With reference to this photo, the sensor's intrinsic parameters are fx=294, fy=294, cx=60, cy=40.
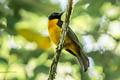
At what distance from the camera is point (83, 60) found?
4.06 metres

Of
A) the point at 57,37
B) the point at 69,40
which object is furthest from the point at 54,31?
the point at 69,40

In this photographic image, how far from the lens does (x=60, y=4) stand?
354 cm

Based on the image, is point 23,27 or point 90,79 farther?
point 90,79

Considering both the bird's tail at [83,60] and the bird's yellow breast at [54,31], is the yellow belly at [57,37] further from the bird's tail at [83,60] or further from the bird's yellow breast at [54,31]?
the bird's tail at [83,60]

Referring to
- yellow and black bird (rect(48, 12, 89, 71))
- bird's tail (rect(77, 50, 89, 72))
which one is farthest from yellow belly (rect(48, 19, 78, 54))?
bird's tail (rect(77, 50, 89, 72))

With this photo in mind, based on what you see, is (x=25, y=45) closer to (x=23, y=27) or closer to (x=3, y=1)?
(x=23, y=27)

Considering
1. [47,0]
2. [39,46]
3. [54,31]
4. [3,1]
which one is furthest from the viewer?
[54,31]

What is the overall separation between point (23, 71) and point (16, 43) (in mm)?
449

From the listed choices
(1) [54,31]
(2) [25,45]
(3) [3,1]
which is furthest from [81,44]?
(3) [3,1]

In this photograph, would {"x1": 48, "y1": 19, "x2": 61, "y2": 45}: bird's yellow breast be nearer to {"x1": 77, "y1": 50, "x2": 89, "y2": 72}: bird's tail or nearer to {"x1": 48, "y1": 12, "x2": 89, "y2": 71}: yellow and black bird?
{"x1": 48, "y1": 12, "x2": 89, "y2": 71}: yellow and black bird

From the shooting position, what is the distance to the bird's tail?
3.75 meters

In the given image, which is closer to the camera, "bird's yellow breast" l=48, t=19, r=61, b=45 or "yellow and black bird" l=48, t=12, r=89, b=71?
"yellow and black bird" l=48, t=12, r=89, b=71

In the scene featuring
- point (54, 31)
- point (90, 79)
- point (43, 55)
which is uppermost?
point (54, 31)

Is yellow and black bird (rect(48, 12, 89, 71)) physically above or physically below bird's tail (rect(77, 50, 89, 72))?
above
